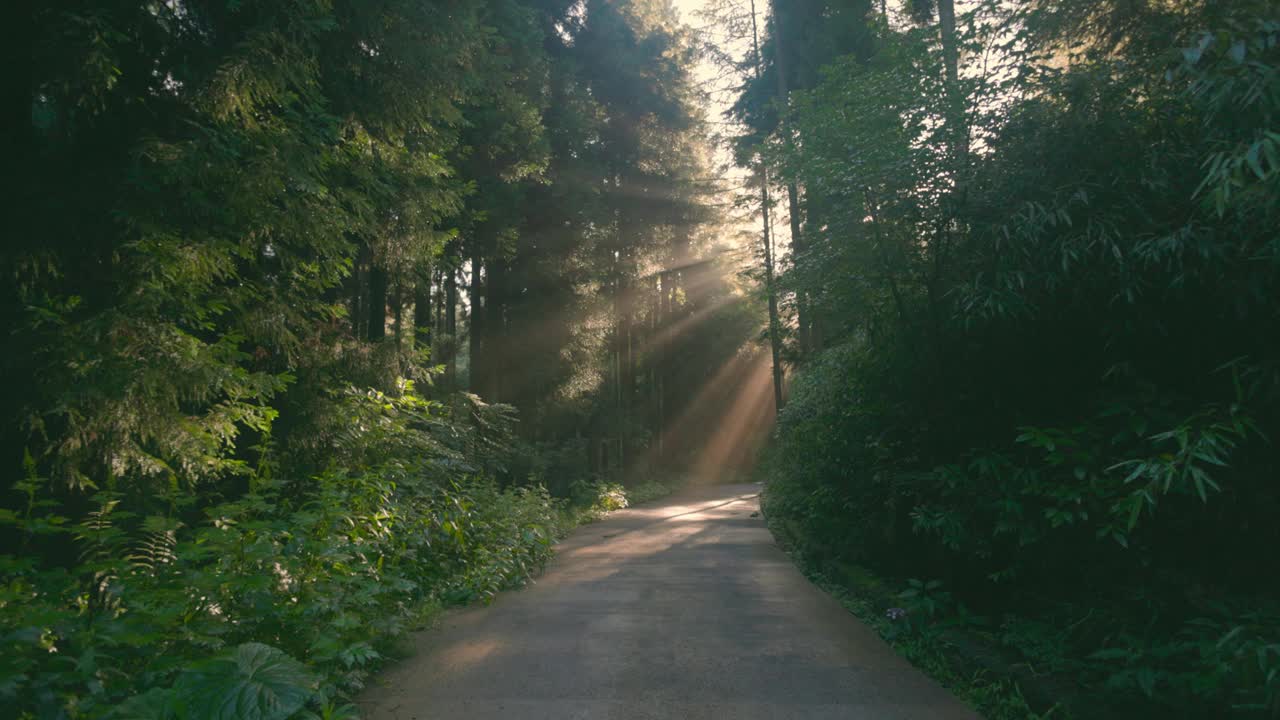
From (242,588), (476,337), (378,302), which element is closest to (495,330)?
(476,337)

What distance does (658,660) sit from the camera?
471cm

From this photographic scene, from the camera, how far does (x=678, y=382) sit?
34.2 metres

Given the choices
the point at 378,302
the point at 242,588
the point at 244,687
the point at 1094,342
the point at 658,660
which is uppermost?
the point at 378,302

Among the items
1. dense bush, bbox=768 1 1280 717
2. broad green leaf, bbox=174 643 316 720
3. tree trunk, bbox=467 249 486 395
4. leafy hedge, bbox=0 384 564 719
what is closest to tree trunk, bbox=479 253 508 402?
tree trunk, bbox=467 249 486 395

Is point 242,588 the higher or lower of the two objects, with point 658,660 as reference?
higher

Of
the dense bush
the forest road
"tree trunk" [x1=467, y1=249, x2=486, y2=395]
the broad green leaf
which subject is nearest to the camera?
the broad green leaf

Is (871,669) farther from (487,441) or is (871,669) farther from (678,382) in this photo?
(678,382)

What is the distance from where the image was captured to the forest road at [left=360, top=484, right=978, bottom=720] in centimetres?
386

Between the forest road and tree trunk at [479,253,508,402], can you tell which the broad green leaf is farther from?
tree trunk at [479,253,508,402]

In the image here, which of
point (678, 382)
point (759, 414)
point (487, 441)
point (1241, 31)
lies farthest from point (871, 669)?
point (759, 414)

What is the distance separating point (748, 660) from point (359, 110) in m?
5.89

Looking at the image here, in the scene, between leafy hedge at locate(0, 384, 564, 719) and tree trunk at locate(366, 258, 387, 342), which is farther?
tree trunk at locate(366, 258, 387, 342)

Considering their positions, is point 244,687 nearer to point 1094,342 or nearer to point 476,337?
point 1094,342

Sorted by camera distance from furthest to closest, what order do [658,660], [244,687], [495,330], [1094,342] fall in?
[495,330] < [658,660] < [1094,342] < [244,687]
